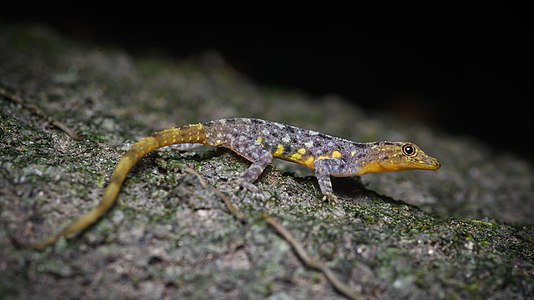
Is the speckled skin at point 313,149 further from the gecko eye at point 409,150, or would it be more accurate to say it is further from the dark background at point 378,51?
the dark background at point 378,51

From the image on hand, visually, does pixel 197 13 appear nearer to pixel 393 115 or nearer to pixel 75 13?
pixel 75 13

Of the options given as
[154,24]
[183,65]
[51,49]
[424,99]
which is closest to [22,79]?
[51,49]

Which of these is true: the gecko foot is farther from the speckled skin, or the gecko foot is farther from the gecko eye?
the gecko eye

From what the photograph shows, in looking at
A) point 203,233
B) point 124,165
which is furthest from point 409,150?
point 124,165

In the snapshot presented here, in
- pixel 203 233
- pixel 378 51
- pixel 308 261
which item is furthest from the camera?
pixel 378 51

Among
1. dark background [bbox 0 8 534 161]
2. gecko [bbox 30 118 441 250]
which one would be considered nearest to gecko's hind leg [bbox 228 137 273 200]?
gecko [bbox 30 118 441 250]

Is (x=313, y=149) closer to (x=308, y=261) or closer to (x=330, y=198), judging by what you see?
(x=330, y=198)
